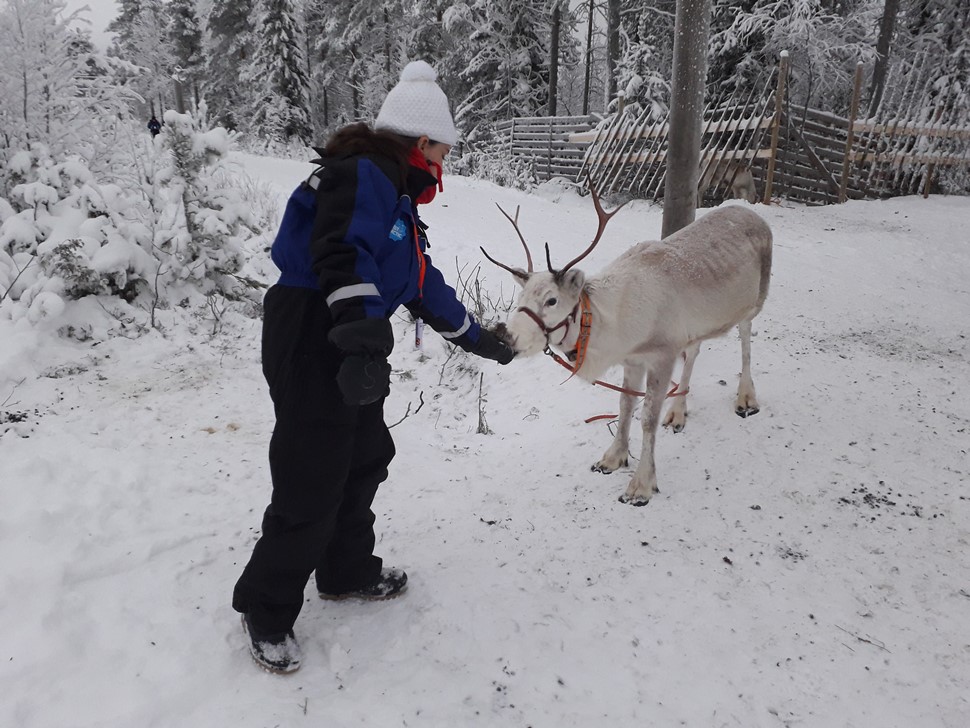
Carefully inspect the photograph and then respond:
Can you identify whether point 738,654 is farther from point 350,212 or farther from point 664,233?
point 664,233

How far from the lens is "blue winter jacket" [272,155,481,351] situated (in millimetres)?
1780

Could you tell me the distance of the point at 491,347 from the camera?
259 centimetres

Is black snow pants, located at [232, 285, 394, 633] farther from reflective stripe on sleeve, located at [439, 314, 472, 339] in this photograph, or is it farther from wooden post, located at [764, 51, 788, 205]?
wooden post, located at [764, 51, 788, 205]

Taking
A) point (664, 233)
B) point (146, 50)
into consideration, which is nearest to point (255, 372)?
point (664, 233)

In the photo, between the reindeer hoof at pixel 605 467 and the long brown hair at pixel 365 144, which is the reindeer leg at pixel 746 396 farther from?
the long brown hair at pixel 365 144

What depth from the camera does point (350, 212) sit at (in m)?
1.83

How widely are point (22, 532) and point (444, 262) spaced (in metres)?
4.95

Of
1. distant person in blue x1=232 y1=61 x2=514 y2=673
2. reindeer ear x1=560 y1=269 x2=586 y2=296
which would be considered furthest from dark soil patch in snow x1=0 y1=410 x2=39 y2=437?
reindeer ear x1=560 y1=269 x2=586 y2=296

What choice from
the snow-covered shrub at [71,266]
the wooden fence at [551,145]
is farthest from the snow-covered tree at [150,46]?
the snow-covered shrub at [71,266]

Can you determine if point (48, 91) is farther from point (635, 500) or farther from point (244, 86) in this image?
point (244, 86)

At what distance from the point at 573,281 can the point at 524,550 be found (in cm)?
133

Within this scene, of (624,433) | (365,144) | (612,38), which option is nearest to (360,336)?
(365,144)

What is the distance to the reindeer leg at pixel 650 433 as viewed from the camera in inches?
124

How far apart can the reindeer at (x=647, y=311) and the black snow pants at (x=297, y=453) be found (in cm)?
95
